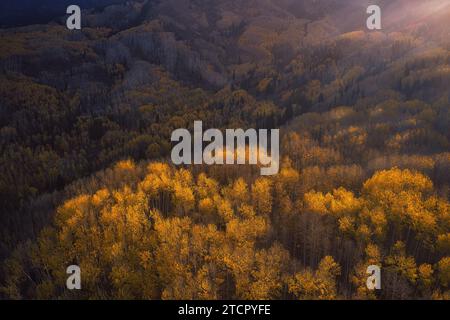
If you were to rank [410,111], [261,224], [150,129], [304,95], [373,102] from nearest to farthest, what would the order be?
[261,224]
[410,111]
[373,102]
[150,129]
[304,95]

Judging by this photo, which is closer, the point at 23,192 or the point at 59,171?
the point at 23,192

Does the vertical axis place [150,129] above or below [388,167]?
above

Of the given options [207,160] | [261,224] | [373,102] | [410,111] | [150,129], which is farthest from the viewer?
[150,129]

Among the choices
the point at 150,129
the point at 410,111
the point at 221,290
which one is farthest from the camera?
the point at 150,129

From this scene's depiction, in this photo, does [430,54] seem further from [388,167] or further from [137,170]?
[137,170]

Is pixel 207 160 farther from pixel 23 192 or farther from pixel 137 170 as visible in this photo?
pixel 23 192

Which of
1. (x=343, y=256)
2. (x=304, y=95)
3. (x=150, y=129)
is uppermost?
(x=304, y=95)
